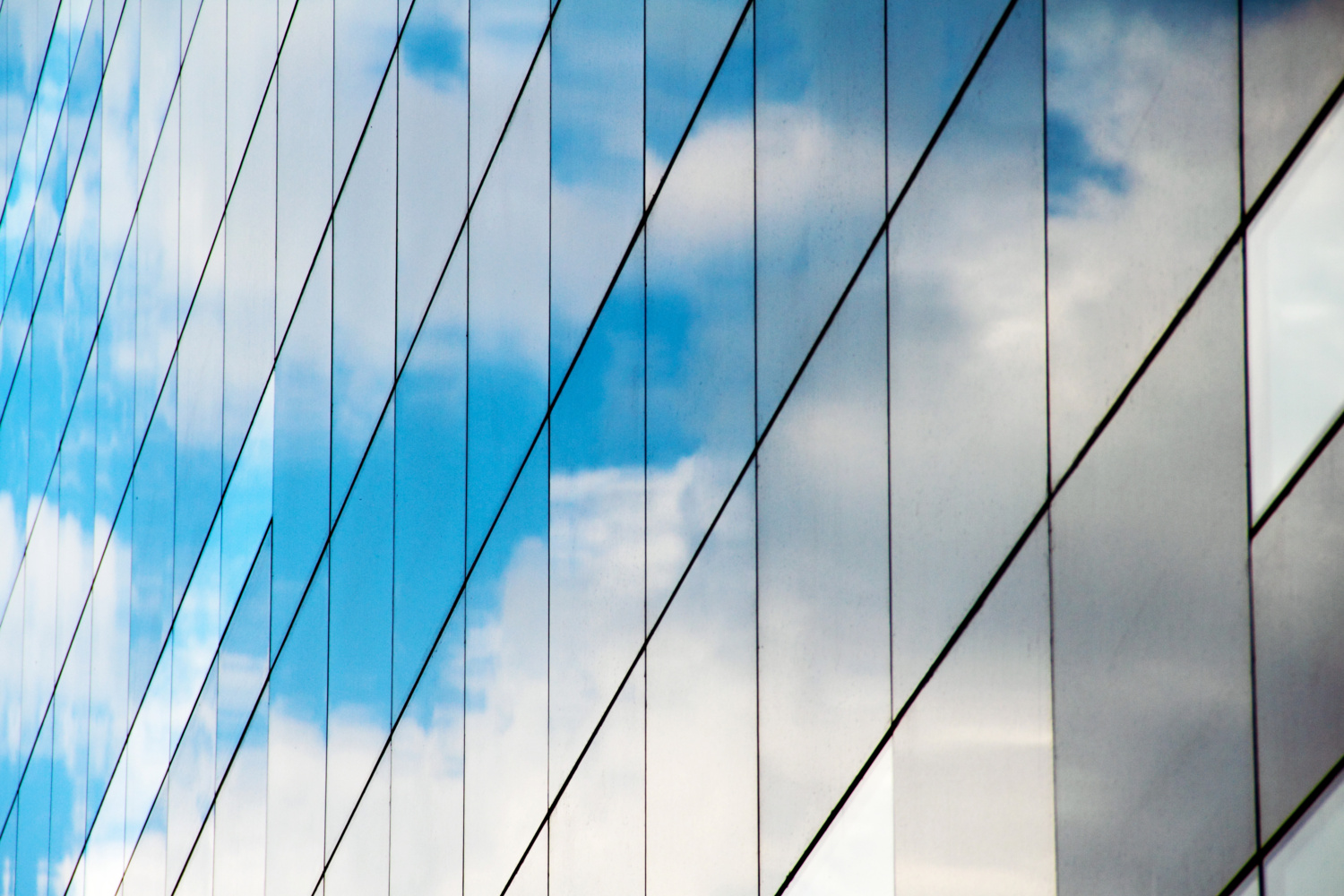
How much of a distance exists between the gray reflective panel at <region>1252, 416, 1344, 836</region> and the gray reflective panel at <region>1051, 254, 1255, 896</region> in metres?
0.13

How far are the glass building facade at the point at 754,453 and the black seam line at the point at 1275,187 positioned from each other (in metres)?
0.02

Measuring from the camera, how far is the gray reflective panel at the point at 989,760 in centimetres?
929

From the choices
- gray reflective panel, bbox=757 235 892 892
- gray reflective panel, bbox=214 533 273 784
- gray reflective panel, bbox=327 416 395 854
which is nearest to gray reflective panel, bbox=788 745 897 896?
gray reflective panel, bbox=757 235 892 892

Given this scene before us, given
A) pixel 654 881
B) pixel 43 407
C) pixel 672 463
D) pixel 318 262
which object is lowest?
pixel 654 881

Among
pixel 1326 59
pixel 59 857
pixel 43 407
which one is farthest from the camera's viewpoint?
pixel 43 407

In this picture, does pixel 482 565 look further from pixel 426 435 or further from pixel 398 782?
pixel 398 782

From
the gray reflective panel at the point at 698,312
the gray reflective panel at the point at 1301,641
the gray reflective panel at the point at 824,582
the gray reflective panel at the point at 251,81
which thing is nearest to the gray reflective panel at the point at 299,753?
the gray reflective panel at the point at 251,81

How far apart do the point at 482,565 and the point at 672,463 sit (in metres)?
3.11

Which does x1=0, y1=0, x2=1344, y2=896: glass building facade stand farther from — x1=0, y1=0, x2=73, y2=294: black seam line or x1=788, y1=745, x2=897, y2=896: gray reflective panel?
x1=0, y1=0, x2=73, y2=294: black seam line

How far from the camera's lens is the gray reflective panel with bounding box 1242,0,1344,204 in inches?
327

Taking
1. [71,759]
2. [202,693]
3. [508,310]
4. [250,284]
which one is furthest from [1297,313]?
[71,759]

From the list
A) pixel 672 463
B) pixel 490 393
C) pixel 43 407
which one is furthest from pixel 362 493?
pixel 43 407

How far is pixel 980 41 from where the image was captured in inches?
398

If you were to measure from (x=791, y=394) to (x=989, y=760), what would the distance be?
3263 millimetres
